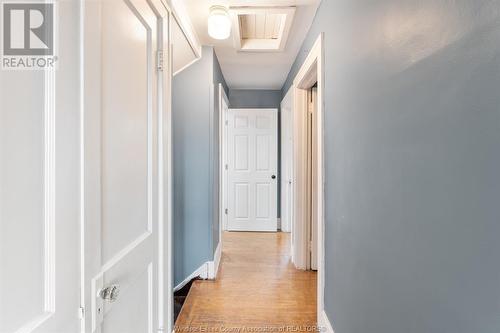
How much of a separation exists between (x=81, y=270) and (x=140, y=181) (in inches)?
19.2

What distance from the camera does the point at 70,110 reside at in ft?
2.47

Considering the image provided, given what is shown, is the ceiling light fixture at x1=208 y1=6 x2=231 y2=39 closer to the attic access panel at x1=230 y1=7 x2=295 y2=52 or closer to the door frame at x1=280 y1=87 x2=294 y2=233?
the attic access panel at x1=230 y1=7 x2=295 y2=52

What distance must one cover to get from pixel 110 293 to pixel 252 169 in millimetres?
3721

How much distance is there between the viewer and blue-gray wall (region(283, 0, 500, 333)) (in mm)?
658

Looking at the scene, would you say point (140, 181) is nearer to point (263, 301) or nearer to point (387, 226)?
point (387, 226)

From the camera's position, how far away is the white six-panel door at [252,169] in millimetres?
4590

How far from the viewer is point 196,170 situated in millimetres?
2828

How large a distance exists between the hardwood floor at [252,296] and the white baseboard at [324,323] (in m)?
0.11

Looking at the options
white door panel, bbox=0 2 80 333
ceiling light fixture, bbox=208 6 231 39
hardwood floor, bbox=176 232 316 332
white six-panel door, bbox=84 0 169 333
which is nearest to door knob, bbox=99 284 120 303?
white six-panel door, bbox=84 0 169 333

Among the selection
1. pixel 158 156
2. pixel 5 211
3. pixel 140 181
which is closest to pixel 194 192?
pixel 158 156

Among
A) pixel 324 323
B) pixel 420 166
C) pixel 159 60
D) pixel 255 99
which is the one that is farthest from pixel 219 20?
pixel 255 99

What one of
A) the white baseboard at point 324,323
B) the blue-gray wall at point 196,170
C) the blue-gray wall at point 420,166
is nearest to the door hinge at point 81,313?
the blue-gray wall at point 420,166

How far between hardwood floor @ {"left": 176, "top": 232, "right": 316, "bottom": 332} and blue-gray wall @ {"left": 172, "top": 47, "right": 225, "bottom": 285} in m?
0.37

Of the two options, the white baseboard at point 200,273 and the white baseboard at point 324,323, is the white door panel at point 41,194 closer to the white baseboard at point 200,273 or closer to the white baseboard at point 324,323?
the white baseboard at point 324,323
